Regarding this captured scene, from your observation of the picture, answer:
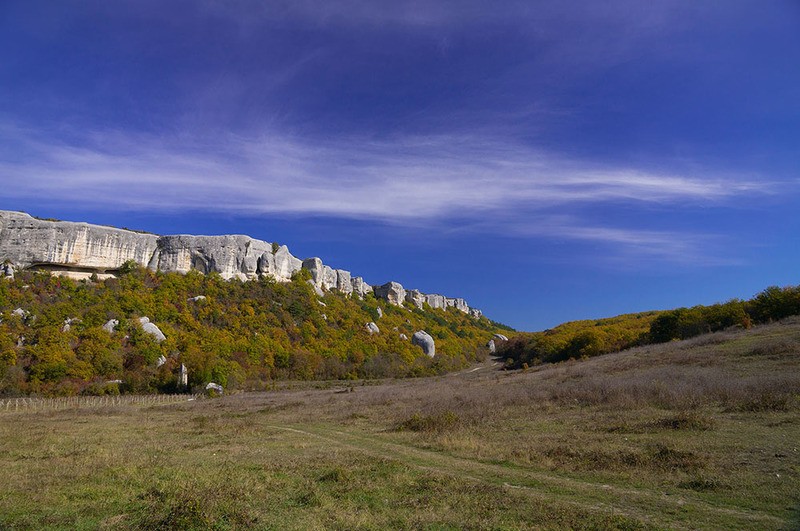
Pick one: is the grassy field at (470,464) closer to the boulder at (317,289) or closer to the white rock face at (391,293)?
the boulder at (317,289)

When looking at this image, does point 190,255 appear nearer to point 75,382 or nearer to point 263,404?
point 75,382

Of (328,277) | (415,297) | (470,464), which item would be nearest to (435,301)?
(415,297)

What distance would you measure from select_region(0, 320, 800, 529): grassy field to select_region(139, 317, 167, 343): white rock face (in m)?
37.1

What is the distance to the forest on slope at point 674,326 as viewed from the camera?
41.4 m

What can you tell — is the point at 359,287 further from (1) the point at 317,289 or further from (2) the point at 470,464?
(2) the point at 470,464

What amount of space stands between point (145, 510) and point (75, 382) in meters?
52.7

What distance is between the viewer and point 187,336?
63.2 metres

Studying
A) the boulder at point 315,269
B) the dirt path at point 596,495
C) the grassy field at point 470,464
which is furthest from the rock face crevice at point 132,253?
the dirt path at point 596,495

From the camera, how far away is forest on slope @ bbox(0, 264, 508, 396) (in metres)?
52.1

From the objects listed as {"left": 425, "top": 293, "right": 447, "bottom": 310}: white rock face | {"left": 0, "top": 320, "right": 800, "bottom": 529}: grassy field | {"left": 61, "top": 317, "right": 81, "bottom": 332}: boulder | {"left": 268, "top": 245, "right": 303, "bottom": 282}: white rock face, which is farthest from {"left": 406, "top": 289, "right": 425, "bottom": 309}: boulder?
{"left": 0, "top": 320, "right": 800, "bottom": 529}: grassy field

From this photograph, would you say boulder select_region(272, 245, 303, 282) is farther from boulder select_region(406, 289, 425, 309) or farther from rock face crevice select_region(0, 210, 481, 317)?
boulder select_region(406, 289, 425, 309)

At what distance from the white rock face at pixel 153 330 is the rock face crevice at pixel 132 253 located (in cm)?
1850

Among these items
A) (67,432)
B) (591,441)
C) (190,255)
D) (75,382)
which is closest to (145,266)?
(190,255)

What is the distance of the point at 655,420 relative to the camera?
15688mm
